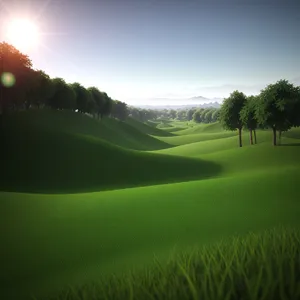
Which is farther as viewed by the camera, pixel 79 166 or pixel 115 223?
pixel 79 166

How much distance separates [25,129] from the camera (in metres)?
39.0

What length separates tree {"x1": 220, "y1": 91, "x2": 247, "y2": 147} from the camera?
4600 cm

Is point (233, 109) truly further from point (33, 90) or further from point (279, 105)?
point (33, 90)

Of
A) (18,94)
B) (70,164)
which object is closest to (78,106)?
(18,94)

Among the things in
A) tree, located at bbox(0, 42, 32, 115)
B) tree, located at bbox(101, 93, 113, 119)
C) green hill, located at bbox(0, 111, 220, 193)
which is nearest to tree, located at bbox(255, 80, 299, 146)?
green hill, located at bbox(0, 111, 220, 193)

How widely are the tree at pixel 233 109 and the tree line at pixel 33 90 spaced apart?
39.6 m

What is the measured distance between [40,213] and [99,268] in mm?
6609

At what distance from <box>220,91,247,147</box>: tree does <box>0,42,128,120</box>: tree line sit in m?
39.6

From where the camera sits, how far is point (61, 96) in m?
62.6

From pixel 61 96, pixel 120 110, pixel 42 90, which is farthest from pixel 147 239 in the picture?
pixel 120 110

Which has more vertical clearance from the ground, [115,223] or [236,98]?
[236,98]

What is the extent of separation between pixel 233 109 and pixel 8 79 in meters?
43.4

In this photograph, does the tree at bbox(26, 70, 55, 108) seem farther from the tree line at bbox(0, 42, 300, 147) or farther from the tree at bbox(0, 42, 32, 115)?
the tree at bbox(0, 42, 32, 115)

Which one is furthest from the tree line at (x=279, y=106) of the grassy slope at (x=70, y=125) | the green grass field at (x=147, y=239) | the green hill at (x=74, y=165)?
the grassy slope at (x=70, y=125)
